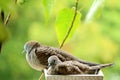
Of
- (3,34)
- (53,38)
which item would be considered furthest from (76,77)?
(53,38)

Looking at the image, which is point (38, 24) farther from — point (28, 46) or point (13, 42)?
point (28, 46)

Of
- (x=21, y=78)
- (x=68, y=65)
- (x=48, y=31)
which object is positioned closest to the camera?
(x=68, y=65)

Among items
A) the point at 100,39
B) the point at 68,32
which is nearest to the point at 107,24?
the point at 100,39

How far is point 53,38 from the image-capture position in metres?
1.80

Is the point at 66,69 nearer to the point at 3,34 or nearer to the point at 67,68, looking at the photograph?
the point at 67,68

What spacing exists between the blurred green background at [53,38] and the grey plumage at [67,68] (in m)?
1.17

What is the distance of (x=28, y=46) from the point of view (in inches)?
24.6

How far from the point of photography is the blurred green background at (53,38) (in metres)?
1.78

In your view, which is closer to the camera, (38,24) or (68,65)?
(68,65)

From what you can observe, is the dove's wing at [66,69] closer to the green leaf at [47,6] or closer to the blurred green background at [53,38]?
the green leaf at [47,6]

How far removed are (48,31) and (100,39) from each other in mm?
251

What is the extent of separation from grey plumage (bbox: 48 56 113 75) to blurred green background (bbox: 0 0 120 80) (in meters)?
1.17

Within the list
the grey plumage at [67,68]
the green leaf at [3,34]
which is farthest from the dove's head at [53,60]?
the green leaf at [3,34]

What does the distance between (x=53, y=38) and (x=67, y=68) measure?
1.24 meters
